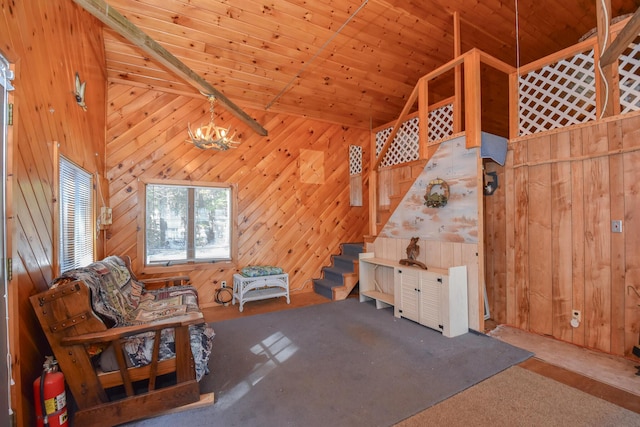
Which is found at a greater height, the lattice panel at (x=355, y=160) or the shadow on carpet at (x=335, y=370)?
the lattice panel at (x=355, y=160)

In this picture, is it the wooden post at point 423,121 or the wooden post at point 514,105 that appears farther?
the wooden post at point 423,121

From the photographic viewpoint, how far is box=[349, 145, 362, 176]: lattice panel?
5.54 metres

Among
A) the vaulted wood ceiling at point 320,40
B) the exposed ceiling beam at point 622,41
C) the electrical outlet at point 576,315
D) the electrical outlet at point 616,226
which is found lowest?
the electrical outlet at point 576,315

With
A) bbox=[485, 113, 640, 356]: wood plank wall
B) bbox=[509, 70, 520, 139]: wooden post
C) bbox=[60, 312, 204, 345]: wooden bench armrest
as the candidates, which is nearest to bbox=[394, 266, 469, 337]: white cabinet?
bbox=[485, 113, 640, 356]: wood plank wall

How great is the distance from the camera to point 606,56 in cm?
260

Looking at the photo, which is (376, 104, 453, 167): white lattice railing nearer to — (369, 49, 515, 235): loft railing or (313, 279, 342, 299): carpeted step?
(369, 49, 515, 235): loft railing

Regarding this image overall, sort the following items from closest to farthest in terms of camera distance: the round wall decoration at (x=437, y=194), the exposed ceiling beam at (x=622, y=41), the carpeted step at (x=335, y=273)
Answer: the exposed ceiling beam at (x=622, y=41) < the round wall decoration at (x=437, y=194) < the carpeted step at (x=335, y=273)

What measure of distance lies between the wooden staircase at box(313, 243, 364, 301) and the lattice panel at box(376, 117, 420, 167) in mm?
1523

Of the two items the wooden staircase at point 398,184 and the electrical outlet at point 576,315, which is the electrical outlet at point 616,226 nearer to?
the electrical outlet at point 576,315

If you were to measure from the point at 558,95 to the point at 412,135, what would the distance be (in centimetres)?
169

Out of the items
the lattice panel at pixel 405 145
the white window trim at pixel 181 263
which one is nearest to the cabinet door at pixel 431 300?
the lattice panel at pixel 405 145

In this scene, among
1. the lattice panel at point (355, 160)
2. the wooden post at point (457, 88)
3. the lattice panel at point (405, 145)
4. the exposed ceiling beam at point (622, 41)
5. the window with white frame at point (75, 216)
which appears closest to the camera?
the exposed ceiling beam at point (622, 41)

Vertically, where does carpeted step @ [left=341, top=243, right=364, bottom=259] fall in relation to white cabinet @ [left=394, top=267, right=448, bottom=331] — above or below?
above

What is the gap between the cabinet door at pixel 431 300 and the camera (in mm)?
3104
